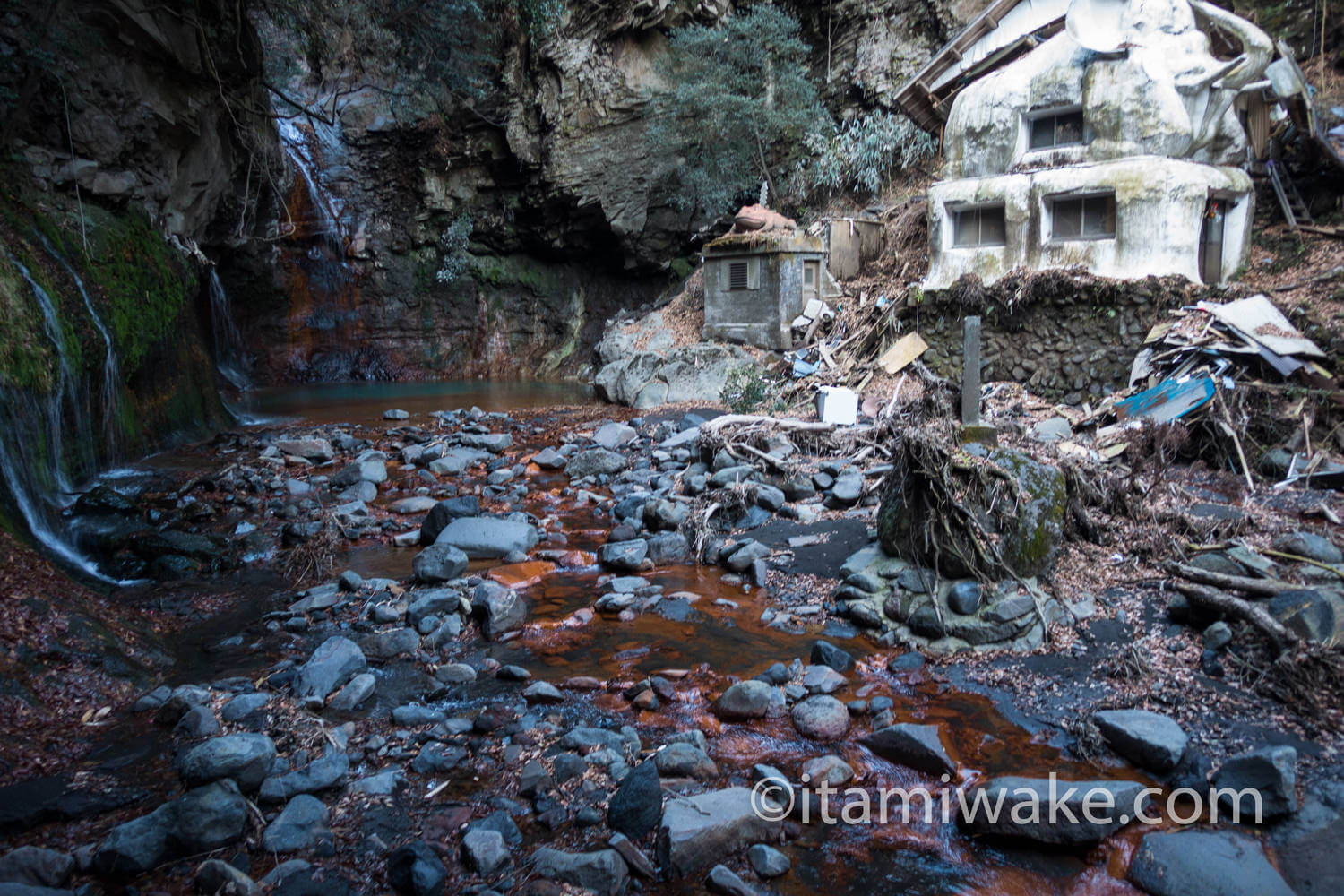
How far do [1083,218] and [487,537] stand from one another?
37.7ft

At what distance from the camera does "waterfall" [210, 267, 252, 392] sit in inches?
722

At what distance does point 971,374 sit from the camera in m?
7.12

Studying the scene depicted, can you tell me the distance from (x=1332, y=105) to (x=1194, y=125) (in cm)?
362

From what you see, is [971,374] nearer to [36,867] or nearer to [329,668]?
[329,668]

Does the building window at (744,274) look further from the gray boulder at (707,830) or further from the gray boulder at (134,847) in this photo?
the gray boulder at (134,847)

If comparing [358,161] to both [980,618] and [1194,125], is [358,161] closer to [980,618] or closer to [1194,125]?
[1194,125]

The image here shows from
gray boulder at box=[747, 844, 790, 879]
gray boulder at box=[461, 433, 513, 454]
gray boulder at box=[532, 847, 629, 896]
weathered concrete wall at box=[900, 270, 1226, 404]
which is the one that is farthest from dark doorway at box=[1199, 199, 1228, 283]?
gray boulder at box=[532, 847, 629, 896]

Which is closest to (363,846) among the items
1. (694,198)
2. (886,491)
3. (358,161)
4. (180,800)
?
(180,800)

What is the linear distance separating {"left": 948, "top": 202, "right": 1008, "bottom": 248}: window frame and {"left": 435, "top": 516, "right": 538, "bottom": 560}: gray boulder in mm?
10708

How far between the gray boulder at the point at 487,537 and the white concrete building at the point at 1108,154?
10.3 m

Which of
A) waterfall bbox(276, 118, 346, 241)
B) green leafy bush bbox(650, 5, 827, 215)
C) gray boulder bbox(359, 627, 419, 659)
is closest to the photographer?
gray boulder bbox(359, 627, 419, 659)

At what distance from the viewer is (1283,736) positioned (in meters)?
4.06

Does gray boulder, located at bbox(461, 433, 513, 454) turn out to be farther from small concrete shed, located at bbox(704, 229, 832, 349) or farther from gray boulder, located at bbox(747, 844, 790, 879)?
gray boulder, located at bbox(747, 844, 790, 879)

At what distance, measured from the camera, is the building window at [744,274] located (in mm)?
17297
